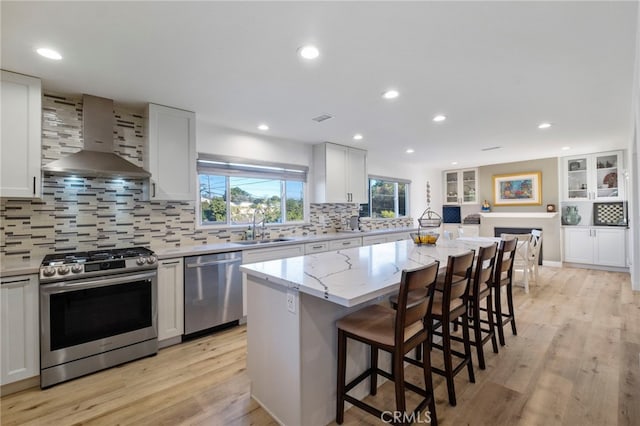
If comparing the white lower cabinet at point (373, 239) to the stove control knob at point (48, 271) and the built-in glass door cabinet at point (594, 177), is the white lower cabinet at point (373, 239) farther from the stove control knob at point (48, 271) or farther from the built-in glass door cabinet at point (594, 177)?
the built-in glass door cabinet at point (594, 177)

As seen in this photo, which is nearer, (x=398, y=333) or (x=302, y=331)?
(x=398, y=333)

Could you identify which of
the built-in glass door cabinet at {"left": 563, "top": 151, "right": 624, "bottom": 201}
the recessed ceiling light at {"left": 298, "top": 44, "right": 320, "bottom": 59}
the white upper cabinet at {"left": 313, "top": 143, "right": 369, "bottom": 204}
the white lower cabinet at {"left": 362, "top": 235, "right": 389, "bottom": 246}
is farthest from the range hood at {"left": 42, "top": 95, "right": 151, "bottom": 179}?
the built-in glass door cabinet at {"left": 563, "top": 151, "right": 624, "bottom": 201}

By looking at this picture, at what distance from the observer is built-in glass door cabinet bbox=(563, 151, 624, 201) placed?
5.82 meters

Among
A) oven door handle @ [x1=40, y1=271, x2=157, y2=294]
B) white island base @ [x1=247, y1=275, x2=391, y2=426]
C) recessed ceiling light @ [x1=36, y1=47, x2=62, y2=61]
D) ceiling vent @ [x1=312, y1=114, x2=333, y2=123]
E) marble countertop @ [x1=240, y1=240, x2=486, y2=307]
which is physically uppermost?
ceiling vent @ [x1=312, y1=114, x2=333, y2=123]

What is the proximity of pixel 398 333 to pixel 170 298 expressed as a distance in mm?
2352

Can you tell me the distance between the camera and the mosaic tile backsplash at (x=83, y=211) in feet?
8.63

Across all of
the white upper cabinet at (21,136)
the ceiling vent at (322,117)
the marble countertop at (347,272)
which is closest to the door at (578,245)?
the marble countertop at (347,272)

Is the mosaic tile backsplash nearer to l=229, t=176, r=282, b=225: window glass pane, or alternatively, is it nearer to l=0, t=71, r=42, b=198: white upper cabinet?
l=0, t=71, r=42, b=198: white upper cabinet

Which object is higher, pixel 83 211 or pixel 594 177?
pixel 594 177

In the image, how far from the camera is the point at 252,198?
14.2 feet

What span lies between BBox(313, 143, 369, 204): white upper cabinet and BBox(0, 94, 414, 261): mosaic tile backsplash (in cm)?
202

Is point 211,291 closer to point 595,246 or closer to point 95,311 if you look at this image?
point 95,311

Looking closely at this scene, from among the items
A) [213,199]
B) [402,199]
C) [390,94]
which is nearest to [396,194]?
[402,199]

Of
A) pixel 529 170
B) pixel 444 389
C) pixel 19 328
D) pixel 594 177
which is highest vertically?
pixel 529 170
